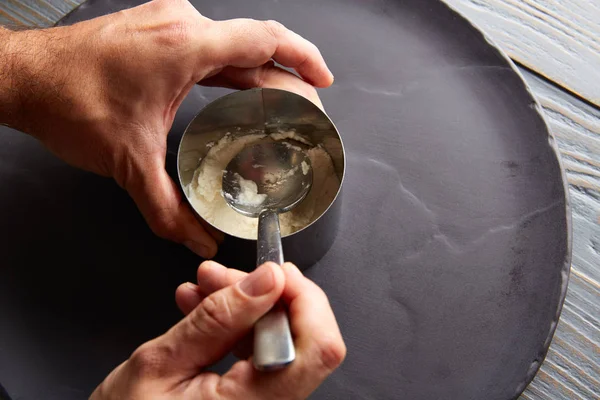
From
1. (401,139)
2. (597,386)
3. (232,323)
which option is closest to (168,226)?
(232,323)

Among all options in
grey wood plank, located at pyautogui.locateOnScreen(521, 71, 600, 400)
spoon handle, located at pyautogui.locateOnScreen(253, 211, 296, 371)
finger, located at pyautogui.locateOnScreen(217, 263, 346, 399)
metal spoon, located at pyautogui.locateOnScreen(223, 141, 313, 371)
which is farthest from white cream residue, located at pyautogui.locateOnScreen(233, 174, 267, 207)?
grey wood plank, located at pyautogui.locateOnScreen(521, 71, 600, 400)

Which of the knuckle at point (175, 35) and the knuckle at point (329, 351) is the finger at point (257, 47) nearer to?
the knuckle at point (175, 35)

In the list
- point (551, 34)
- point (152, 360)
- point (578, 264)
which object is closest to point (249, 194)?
point (152, 360)

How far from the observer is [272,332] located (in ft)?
1.55

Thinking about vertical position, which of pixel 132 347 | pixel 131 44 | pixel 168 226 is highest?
pixel 131 44

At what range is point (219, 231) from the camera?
582 mm

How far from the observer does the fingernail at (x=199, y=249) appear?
626mm

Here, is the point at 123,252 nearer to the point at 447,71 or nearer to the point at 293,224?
the point at 293,224

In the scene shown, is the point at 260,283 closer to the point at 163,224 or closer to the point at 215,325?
the point at 215,325

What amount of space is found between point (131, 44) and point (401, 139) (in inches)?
13.9

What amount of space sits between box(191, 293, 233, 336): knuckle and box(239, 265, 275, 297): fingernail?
2 centimetres

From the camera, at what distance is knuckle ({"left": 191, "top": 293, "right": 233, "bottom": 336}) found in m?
0.46

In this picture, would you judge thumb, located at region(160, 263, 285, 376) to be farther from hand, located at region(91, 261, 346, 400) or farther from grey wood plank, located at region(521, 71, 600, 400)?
grey wood plank, located at region(521, 71, 600, 400)

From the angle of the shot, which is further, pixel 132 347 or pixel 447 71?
pixel 447 71
